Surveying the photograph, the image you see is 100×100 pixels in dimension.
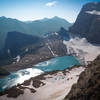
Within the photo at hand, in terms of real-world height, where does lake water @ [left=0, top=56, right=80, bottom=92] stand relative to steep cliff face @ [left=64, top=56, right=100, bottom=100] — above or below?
below

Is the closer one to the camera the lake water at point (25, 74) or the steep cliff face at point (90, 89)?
the steep cliff face at point (90, 89)

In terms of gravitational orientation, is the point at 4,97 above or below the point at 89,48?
above

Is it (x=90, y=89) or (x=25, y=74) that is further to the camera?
(x=25, y=74)

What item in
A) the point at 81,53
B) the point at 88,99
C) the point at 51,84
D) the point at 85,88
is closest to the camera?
the point at 88,99

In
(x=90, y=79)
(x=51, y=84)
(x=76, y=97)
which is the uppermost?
(x=90, y=79)

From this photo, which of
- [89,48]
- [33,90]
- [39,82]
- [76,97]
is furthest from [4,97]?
[89,48]

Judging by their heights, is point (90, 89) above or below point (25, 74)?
above

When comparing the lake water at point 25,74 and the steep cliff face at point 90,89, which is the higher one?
the steep cliff face at point 90,89

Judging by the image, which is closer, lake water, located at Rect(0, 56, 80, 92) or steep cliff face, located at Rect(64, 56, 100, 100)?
steep cliff face, located at Rect(64, 56, 100, 100)

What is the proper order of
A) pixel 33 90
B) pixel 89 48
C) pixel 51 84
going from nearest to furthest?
pixel 33 90 → pixel 51 84 → pixel 89 48

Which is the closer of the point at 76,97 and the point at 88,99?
the point at 88,99

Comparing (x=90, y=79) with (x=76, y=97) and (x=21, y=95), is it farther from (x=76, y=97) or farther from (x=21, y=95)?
(x=21, y=95)
